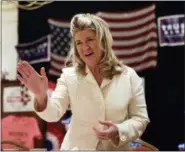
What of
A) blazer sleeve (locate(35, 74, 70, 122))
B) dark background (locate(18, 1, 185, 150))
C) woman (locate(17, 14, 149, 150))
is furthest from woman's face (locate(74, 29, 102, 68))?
dark background (locate(18, 1, 185, 150))

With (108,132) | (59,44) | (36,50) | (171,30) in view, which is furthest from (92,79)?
(36,50)

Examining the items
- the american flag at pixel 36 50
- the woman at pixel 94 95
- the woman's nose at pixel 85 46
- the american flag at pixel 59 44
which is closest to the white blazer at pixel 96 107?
the woman at pixel 94 95

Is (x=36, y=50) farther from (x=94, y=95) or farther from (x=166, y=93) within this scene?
(x=94, y=95)

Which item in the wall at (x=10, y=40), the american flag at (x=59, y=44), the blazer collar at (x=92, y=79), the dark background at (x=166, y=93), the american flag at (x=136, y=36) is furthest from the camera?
the wall at (x=10, y=40)

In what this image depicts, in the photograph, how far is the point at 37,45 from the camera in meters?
3.81

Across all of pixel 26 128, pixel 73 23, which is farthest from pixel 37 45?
pixel 73 23

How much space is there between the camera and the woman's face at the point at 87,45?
4.32 feet

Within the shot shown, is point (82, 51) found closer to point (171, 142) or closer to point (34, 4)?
point (171, 142)

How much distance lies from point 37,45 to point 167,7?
1471 millimetres

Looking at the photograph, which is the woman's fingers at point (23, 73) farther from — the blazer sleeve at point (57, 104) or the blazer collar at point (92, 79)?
the blazer collar at point (92, 79)

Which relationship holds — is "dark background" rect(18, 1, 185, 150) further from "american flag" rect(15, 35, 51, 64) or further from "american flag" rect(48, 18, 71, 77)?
"american flag" rect(15, 35, 51, 64)

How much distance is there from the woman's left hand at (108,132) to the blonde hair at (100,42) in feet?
0.73

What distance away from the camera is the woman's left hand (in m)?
1.23

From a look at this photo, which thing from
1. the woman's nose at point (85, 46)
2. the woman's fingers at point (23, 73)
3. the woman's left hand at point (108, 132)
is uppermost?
the woman's nose at point (85, 46)
